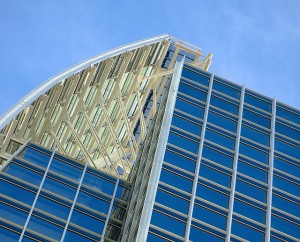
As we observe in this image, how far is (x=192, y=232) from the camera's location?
4472 centimetres

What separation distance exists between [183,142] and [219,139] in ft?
9.31

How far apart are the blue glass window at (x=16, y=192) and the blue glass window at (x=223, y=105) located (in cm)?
1398

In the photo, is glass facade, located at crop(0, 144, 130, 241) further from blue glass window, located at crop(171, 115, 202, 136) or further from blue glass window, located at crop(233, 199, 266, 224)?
blue glass window, located at crop(233, 199, 266, 224)

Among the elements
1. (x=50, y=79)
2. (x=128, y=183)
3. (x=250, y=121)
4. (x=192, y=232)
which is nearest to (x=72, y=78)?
(x=50, y=79)

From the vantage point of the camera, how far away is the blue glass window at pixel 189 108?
54.3 meters

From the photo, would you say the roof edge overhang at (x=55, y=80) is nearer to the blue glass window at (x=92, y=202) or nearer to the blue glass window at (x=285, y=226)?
the blue glass window at (x=92, y=202)

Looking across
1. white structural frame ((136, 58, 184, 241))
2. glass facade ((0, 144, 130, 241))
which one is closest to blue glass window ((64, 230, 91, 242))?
glass facade ((0, 144, 130, 241))

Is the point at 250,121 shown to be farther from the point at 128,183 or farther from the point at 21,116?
the point at 21,116

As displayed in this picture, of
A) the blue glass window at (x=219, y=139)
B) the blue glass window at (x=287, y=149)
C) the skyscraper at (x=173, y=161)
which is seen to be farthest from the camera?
the blue glass window at (x=287, y=149)

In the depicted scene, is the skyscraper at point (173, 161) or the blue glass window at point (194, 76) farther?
the blue glass window at point (194, 76)

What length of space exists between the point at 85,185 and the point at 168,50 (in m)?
21.1

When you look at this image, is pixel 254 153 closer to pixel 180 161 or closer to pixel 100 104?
pixel 180 161

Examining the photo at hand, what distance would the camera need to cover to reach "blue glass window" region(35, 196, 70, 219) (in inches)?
2002

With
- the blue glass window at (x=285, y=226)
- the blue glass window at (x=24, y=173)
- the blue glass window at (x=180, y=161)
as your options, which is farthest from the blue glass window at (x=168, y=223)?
the blue glass window at (x=24, y=173)
